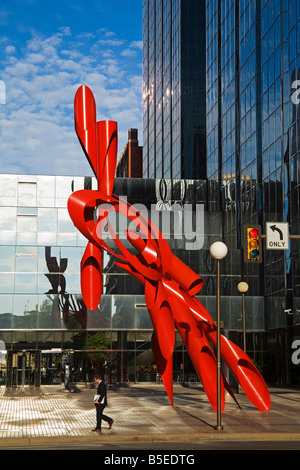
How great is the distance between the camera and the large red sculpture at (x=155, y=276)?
21938mm

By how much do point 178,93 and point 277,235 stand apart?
1852 inches

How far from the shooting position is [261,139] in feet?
142

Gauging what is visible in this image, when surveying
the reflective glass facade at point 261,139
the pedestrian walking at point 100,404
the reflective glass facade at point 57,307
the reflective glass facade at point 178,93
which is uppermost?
the reflective glass facade at point 178,93

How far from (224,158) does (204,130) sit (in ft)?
39.1

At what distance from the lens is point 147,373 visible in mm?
44938

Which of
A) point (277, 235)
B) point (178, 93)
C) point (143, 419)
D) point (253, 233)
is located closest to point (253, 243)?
point (253, 233)

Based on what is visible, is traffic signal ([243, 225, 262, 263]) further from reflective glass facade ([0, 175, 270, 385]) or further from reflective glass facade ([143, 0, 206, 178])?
reflective glass facade ([143, 0, 206, 178])

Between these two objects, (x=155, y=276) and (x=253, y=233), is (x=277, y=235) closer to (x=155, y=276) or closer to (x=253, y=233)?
(x=253, y=233)

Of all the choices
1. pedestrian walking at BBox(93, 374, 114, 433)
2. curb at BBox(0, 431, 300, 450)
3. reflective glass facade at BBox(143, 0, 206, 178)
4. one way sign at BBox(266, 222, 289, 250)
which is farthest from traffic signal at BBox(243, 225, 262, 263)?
reflective glass facade at BBox(143, 0, 206, 178)

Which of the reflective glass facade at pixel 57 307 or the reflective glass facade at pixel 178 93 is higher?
the reflective glass facade at pixel 178 93

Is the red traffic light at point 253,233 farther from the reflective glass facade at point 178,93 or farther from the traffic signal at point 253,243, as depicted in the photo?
the reflective glass facade at point 178,93

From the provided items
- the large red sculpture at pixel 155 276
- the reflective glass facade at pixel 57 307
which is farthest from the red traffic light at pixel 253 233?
the reflective glass facade at pixel 57 307

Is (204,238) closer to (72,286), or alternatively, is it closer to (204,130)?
(72,286)

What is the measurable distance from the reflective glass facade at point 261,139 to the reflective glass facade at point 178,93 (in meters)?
8.06
